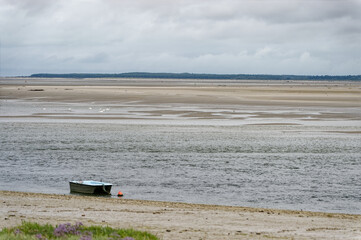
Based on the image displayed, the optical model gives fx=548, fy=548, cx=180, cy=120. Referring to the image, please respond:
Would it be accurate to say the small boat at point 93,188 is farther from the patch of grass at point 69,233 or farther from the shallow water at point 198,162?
the patch of grass at point 69,233

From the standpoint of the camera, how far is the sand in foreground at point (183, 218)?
13.5 meters

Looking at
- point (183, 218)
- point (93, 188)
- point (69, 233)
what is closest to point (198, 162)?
point (93, 188)

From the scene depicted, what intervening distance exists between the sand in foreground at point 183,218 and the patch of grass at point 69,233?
0.98 meters

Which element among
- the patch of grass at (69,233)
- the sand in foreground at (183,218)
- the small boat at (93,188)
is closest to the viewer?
the patch of grass at (69,233)

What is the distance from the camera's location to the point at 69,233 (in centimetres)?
1230

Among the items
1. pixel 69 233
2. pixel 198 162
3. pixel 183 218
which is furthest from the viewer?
pixel 198 162

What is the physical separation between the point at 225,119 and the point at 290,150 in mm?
17354

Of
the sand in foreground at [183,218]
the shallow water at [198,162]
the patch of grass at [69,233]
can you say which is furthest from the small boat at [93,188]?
the patch of grass at [69,233]

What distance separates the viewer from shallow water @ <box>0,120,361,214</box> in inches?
804

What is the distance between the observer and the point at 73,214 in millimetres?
15656

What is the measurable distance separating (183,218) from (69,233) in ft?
12.8

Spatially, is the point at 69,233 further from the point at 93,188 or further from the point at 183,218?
the point at 93,188

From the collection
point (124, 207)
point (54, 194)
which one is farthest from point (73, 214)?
point (54, 194)

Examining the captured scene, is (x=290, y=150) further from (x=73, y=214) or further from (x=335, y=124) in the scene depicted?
(x=73, y=214)
